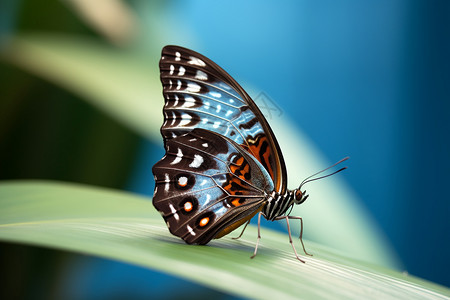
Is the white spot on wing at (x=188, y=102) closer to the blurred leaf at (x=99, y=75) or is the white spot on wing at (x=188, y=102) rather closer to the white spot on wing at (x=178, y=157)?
the white spot on wing at (x=178, y=157)

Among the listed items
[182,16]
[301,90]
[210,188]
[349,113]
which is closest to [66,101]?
[210,188]

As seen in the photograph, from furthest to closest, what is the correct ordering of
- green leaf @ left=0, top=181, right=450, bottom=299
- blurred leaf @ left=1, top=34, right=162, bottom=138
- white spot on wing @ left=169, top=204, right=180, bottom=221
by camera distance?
blurred leaf @ left=1, top=34, right=162, bottom=138 < white spot on wing @ left=169, top=204, right=180, bottom=221 < green leaf @ left=0, top=181, right=450, bottom=299

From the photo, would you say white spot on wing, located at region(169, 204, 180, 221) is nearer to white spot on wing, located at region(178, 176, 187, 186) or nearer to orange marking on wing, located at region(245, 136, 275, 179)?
white spot on wing, located at region(178, 176, 187, 186)

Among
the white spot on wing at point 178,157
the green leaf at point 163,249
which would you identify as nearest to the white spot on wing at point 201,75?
the white spot on wing at point 178,157

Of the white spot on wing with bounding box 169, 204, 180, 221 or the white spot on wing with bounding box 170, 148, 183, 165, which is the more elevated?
the white spot on wing with bounding box 170, 148, 183, 165

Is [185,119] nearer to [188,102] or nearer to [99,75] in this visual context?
[188,102]

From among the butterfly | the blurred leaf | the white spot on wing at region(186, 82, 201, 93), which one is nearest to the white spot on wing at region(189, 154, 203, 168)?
the butterfly
